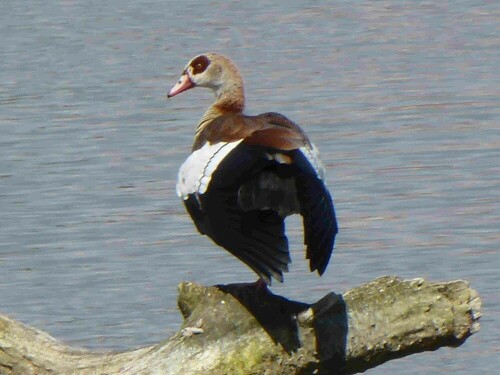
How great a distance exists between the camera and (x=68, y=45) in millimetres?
16656

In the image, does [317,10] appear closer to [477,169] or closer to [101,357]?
[477,169]

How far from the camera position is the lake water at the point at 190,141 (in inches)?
356

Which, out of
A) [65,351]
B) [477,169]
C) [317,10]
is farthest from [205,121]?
[317,10]

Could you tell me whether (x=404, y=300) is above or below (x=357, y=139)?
above

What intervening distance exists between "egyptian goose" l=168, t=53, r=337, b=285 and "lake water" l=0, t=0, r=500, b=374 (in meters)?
2.43

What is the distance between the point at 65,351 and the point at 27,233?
4.79 meters

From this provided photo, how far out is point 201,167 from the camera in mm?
5973

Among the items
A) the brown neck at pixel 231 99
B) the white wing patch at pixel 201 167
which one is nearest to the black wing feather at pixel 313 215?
the white wing patch at pixel 201 167

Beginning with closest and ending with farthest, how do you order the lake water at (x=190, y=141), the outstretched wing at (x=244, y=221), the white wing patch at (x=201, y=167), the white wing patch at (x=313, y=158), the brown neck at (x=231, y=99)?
the outstretched wing at (x=244, y=221) < the white wing patch at (x=313, y=158) < the white wing patch at (x=201, y=167) < the brown neck at (x=231, y=99) < the lake water at (x=190, y=141)

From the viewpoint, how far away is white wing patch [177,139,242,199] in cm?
588

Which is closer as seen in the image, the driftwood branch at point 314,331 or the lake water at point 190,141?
the driftwood branch at point 314,331

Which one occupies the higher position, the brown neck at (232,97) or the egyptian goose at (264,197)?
the egyptian goose at (264,197)

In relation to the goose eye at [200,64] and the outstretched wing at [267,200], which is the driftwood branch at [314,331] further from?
the goose eye at [200,64]

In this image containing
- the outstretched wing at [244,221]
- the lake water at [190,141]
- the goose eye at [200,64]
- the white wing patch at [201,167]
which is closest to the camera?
the outstretched wing at [244,221]
